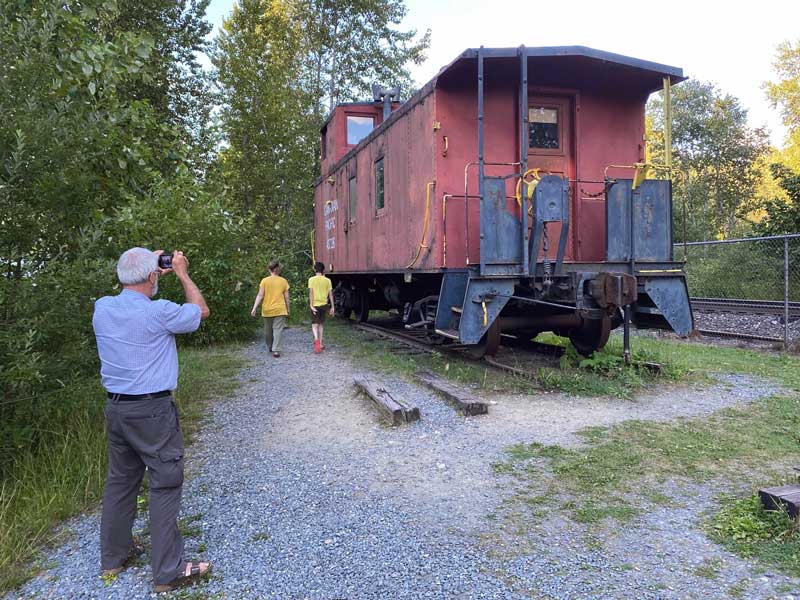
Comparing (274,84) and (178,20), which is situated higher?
(178,20)

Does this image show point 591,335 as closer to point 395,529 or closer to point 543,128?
point 543,128

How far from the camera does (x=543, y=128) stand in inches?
284

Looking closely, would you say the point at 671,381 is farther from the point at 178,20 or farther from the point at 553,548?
the point at 178,20

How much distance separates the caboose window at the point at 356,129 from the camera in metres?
12.4

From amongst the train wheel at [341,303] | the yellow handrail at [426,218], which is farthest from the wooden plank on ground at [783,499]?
the train wheel at [341,303]

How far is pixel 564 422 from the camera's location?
517 centimetres

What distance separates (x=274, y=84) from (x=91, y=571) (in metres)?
19.3

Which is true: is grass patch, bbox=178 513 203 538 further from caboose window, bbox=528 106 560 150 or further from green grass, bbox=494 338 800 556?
caboose window, bbox=528 106 560 150

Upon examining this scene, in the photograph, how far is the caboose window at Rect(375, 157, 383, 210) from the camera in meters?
9.09

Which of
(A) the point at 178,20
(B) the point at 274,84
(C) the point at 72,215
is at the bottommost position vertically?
(C) the point at 72,215

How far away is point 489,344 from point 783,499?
179 inches

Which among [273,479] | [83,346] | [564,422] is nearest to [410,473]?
[273,479]

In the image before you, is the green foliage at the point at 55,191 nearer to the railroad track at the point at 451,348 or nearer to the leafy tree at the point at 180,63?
the railroad track at the point at 451,348

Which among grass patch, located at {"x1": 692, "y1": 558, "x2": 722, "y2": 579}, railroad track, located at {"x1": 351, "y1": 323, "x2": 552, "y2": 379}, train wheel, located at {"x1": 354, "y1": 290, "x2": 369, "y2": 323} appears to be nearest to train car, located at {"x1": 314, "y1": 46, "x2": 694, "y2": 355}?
railroad track, located at {"x1": 351, "y1": 323, "x2": 552, "y2": 379}
